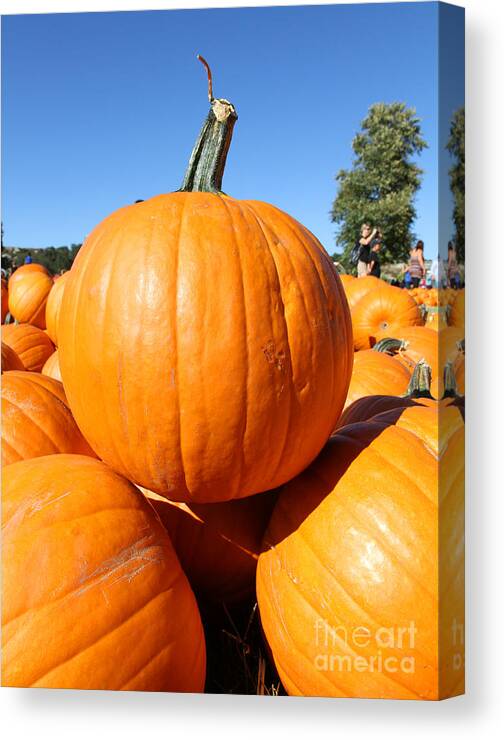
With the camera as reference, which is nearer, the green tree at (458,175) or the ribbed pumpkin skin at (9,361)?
the green tree at (458,175)

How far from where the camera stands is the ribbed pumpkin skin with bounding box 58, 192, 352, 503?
4.58 ft

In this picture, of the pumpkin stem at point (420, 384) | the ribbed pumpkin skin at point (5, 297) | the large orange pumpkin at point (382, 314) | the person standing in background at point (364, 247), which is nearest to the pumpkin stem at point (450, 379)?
the pumpkin stem at point (420, 384)

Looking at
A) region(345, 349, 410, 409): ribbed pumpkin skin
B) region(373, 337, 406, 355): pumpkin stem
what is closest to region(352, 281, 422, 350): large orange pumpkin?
region(373, 337, 406, 355): pumpkin stem

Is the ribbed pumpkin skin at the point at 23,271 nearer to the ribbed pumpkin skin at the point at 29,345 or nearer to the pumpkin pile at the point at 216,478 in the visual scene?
the ribbed pumpkin skin at the point at 29,345

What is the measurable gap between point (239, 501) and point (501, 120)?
1248mm

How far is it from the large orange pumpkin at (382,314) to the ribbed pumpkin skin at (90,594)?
3.85 meters

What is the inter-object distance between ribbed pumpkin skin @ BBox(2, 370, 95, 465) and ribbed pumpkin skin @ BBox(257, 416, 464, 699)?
82cm

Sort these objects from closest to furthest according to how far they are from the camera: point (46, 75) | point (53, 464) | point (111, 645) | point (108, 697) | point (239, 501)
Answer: point (111, 645)
point (108, 697)
point (53, 464)
point (239, 501)
point (46, 75)

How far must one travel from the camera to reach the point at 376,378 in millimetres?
3016

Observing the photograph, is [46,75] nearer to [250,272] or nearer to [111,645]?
[250,272]

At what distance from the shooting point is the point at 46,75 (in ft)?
7.05

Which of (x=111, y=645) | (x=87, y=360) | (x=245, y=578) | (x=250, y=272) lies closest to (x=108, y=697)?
(x=111, y=645)

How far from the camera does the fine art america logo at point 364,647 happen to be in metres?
1.40

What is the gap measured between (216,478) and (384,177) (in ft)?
8.55
